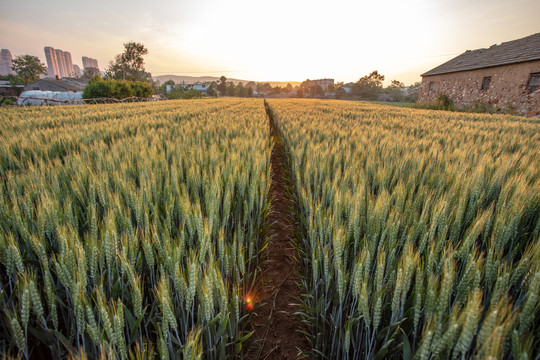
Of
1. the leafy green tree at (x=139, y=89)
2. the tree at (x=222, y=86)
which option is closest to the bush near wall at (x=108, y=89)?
the leafy green tree at (x=139, y=89)

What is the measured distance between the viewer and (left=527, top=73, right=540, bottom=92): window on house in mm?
15055

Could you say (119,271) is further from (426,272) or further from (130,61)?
(130,61)

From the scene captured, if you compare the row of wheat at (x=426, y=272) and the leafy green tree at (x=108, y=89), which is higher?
the leafy green tree at (x=108, y=89)

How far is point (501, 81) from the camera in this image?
57.6ft

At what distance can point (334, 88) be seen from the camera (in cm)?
8100

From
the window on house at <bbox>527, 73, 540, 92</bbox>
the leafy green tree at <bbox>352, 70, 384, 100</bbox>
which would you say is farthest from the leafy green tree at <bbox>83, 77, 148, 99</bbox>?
the leafy green tree at <bbox>352, 70, 384, 100</bbox>

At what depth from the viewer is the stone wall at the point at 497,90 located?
15.4 metres

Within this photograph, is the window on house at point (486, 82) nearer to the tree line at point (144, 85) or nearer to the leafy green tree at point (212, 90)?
the tree line at point (144, 85)

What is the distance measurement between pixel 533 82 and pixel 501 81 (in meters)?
2.42

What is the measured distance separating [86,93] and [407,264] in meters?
42.3

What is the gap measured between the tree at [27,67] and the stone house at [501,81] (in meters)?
97.9

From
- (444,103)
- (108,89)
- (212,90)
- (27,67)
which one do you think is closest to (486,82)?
(444,103)

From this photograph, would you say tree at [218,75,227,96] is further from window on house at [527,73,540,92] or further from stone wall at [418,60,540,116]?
window on house at [527,73,540,92]

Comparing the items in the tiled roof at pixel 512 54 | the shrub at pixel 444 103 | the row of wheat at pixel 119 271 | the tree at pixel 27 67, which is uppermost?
the tree at pixel 27 67
